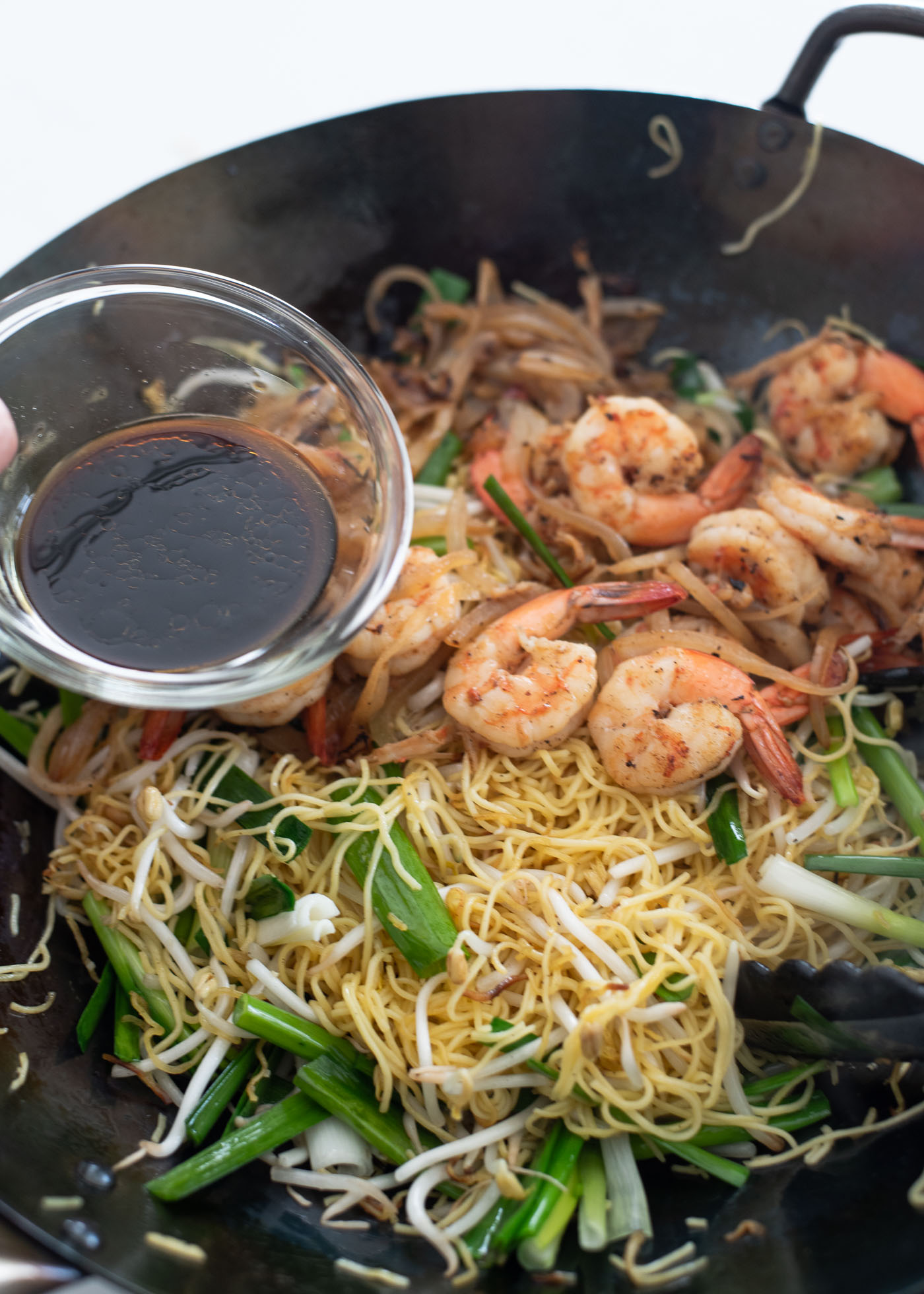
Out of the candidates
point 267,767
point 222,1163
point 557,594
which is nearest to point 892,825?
point 557,594

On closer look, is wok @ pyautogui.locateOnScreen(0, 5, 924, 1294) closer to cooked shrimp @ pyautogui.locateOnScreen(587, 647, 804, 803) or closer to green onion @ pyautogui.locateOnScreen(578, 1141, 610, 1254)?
green onion @ pyautogui.locateOnScreen(578, 1141, 610, 1254)

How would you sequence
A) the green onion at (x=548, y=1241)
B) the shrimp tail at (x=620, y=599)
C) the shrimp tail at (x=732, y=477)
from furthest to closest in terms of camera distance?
the shrimp tail at (x=732, y=477)
the shrimp tail at (x=620, y=599)
the green onion at (x=548, y=1241)

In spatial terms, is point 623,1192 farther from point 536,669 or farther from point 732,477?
point 732,477

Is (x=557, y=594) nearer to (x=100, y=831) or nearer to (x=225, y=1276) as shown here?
(x=100, y=831)

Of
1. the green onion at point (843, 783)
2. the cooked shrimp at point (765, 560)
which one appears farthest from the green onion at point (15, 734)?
the green onion at point (843, 783)

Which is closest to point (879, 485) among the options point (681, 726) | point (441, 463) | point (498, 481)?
point (498, 481)

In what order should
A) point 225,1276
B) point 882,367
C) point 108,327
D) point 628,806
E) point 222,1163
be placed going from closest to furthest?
point 225,1276, point 222,1163, point 628,806, point 108,327, point 882,367

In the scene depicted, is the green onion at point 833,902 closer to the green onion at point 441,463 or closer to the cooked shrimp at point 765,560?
the cooked shrimp at point 765,560
